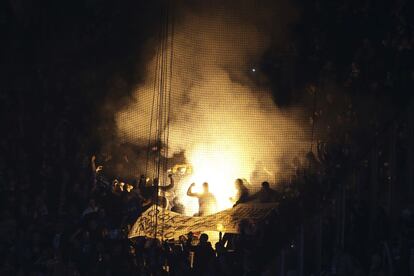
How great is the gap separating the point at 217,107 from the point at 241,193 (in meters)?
1.96

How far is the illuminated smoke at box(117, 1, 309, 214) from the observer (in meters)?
10.5

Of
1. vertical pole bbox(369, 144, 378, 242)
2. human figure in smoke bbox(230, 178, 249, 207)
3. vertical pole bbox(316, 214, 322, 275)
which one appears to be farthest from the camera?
human figure in smoke bbox(230, 178, 249, 207)

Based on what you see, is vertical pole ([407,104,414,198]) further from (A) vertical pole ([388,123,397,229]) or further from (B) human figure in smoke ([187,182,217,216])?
(B) human figure in smoke ([187,182,217,216])

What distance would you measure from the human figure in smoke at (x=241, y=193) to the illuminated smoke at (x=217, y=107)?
0.73 m

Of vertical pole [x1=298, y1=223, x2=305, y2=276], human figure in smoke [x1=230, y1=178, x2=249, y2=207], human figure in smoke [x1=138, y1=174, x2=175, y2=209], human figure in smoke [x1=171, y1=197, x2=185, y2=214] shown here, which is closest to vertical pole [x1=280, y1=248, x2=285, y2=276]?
vertical pole [x1=298, y1=223, x2=305, y2=276]

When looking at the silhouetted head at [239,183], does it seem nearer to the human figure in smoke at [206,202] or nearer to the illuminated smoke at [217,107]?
the human figure in smoke at [206,202]

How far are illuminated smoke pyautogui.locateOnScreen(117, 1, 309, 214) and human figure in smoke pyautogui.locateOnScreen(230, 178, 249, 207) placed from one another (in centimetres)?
73

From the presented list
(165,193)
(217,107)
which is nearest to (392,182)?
(165,193)

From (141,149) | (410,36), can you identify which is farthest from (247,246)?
(141,149)

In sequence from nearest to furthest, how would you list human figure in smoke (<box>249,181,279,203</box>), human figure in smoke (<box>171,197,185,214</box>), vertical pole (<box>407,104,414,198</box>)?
1. vertical pole (<box>407,104,414,198</box>)
2. human figure in smoke (<box>249,181,279,203</box>)
3. human figure in smoke (<box>171,197,185,214</box>)

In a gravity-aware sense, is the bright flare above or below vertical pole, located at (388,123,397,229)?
above

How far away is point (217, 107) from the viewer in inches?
435

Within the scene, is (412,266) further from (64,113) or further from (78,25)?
(78,25)

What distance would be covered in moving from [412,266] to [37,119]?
5874mm
